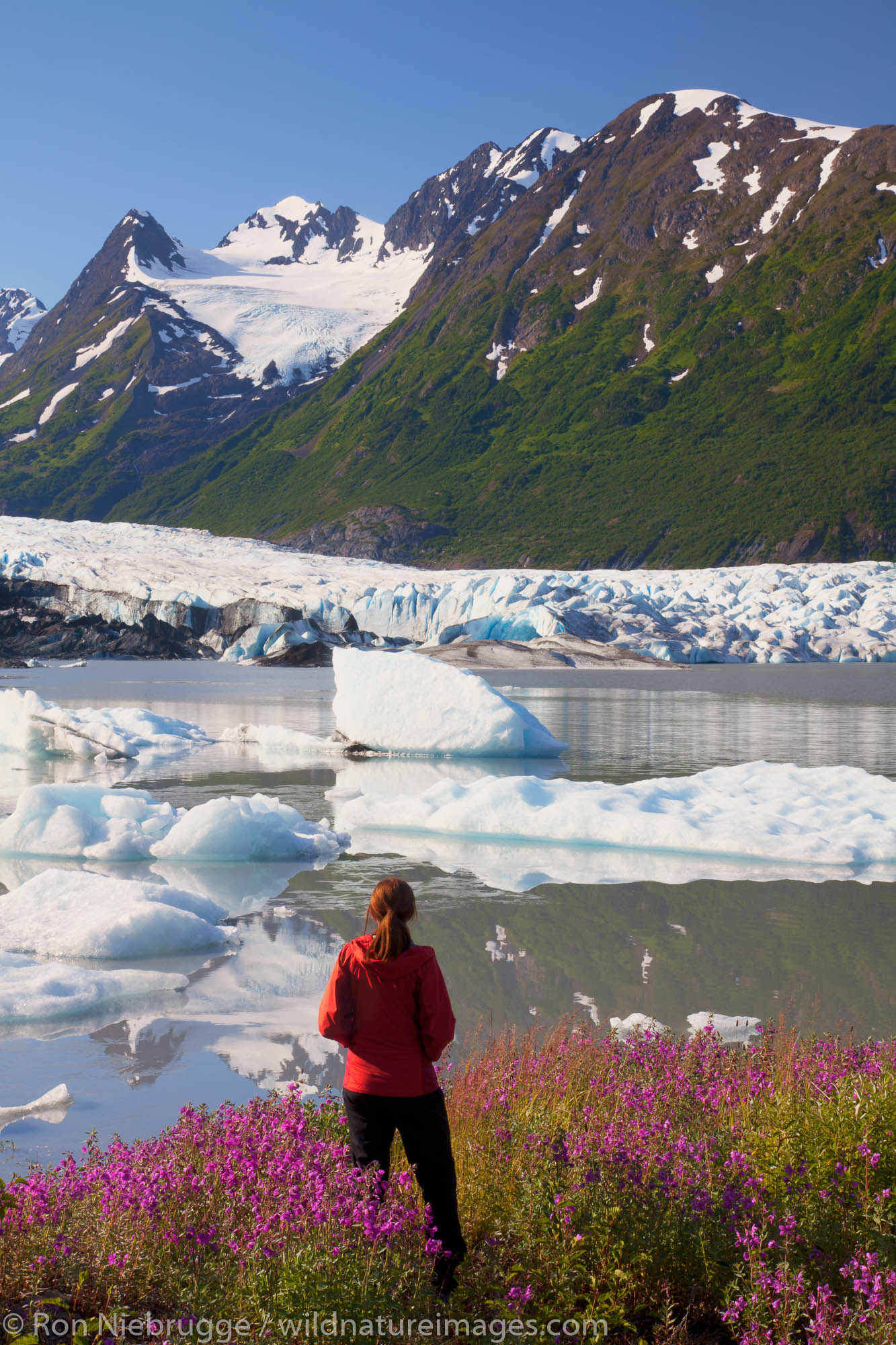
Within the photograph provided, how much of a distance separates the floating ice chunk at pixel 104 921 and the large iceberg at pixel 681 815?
13.0ft

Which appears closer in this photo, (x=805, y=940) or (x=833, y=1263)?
(x=833, y=1263)

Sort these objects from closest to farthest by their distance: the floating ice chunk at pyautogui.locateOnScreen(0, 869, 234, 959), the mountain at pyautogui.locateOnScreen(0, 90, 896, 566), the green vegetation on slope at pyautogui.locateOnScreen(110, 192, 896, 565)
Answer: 1. the floating ice chunk at pyautogui.locateOnScreen(0, 869, 234, 959)
2. the green vegetation on slope at pyautogui.locateOnScreen(110, 192, 896, 565)
3. the mountain at pyautogui.locateOnScreen(0, 90, 896, 566)

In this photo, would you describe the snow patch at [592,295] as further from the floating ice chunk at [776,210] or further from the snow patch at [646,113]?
the snow patch at [646,113]

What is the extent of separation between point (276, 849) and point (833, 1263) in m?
8.09

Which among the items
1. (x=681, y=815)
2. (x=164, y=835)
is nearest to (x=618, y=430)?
(x=681, y=815)

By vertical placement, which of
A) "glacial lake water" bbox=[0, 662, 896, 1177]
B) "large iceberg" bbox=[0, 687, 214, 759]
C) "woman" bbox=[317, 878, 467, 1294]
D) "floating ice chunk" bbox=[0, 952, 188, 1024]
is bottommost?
"glacial lake water" bbox=[0, 662, 896, 1177]

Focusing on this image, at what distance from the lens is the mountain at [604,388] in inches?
4065

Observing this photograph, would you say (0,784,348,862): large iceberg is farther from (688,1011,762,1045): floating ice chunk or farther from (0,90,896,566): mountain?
(0,90,896,566): mountain

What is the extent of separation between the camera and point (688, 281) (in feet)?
426

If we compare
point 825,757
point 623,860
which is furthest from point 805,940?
point 825,757

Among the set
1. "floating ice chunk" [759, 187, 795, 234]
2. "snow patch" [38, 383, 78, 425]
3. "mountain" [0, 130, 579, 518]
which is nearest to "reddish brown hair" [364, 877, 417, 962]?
"floating ice chunk" [759, 187, 795, 234]

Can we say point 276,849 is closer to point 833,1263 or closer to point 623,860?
point 623,860

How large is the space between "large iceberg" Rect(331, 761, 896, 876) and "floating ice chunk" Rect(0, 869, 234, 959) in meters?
3.95

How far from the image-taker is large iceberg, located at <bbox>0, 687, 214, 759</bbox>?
60.0 ft
